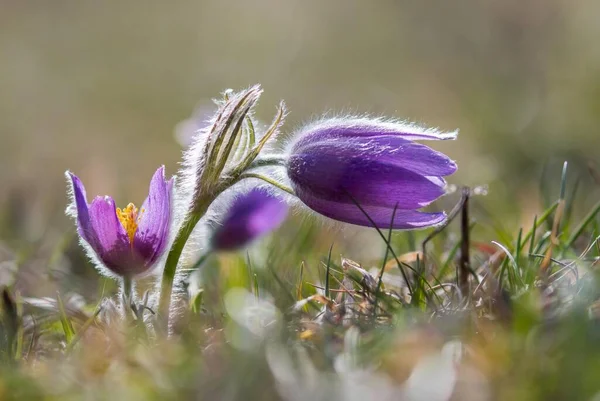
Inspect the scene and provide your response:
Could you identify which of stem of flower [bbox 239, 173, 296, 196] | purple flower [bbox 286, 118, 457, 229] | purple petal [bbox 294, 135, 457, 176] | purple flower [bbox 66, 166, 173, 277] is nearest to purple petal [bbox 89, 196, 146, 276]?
purple flower [bbox 66, 166, 173, 277]

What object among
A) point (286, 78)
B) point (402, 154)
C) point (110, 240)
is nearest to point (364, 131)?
point (402, 154)

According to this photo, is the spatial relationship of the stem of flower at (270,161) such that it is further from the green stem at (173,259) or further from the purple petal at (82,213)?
the purple petal at (82,213)

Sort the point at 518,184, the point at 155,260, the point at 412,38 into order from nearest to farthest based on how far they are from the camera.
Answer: the point at 155,260 → the point at 518,184 → the point at 412,38

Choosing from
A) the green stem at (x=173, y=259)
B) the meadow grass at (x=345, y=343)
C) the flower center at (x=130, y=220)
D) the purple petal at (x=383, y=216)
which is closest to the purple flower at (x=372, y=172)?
the purple petal at (x=383, y=216)

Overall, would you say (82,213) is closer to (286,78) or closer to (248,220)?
(248,220)

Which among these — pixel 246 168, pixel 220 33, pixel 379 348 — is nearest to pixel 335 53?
pixel 220 33

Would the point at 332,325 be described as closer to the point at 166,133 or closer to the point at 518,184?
the point at 518,184
